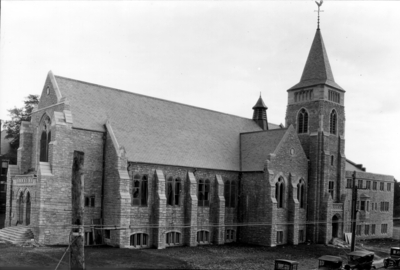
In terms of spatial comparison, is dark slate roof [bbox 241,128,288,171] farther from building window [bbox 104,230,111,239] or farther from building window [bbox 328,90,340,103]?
building window [bbox 104,230,111,239]

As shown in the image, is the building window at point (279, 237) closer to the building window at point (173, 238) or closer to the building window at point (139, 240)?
the building window at point (173, 238)

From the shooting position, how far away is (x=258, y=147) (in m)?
45.0

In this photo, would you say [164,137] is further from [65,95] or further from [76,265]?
[76,265]

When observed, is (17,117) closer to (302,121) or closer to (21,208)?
(21,208)

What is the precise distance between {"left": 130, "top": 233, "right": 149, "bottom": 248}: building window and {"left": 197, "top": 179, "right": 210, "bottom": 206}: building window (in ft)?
22.3

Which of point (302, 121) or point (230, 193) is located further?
point (302, 121)

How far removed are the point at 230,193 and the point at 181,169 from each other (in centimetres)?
713

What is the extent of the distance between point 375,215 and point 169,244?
114ft

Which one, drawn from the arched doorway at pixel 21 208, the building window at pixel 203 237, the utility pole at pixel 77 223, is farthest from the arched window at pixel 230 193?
the utility pole at pixel 77 223

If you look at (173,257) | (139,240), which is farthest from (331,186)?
(173,257)

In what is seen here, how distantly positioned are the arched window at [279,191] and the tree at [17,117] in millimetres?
41280

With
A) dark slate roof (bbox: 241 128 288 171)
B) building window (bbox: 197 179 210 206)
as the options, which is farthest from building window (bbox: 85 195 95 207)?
dark slate roof (bbox: 241 128 288 171)

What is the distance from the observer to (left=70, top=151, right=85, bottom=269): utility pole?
17.3m

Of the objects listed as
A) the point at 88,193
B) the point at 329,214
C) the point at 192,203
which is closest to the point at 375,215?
the point at 329,214
